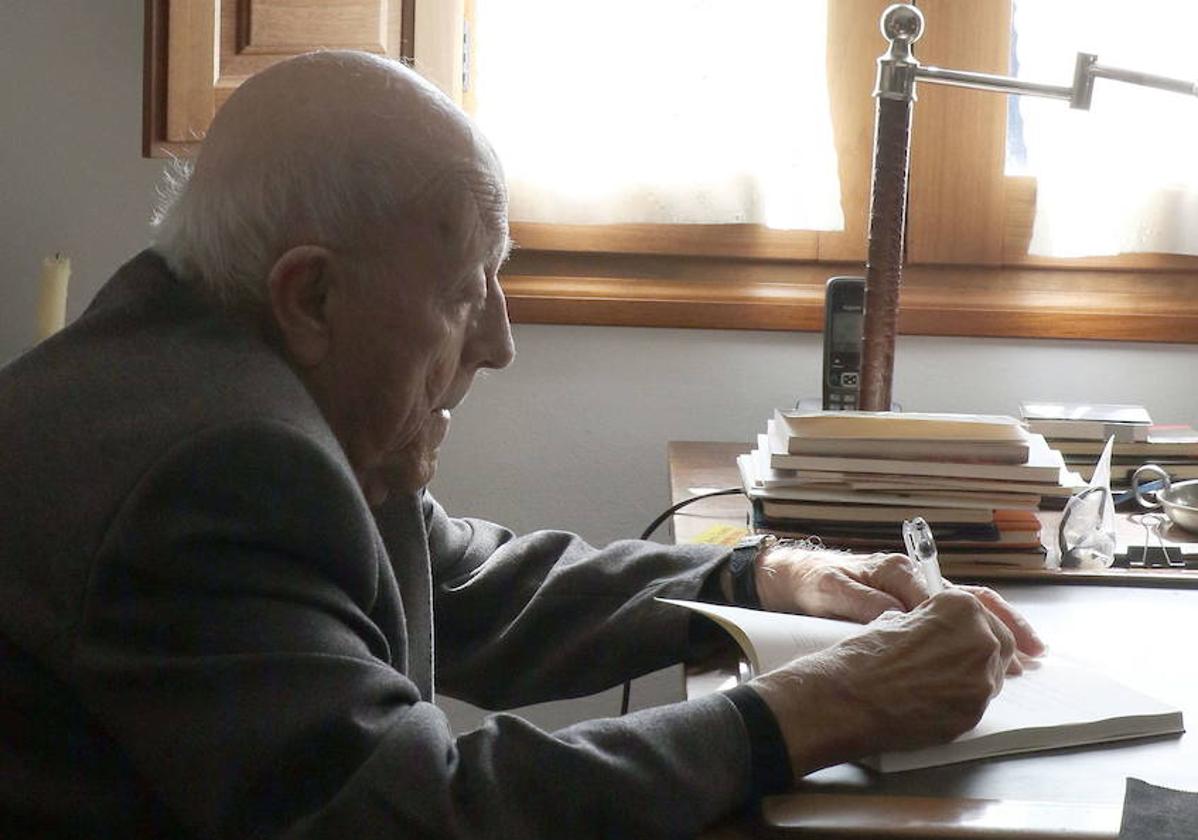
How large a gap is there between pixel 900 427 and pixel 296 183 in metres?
0.74

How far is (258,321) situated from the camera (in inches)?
46.5

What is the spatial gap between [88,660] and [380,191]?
386 millimetres

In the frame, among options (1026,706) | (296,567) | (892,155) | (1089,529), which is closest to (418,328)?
(296,567)

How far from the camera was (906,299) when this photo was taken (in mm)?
2596

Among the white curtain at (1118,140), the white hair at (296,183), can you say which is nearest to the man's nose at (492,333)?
the white hair at (296,183)

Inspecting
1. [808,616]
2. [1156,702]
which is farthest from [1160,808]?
[808,616]

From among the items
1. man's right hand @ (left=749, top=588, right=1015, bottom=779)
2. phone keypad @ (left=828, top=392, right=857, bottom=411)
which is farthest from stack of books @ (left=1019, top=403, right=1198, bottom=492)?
man's right hand @ (left=749, top=588, right=1015, bottom=779)

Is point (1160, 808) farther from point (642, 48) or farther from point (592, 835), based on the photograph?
point (642, 48)

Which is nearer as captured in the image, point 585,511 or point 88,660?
point 88,660

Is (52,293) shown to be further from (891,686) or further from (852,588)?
(891,686)

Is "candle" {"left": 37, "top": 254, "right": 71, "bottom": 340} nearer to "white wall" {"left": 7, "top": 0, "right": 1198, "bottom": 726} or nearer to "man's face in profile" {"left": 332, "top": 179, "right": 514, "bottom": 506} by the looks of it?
"white wall" {"left": 7, "top": 0, "right": 1198, "bottom": 726}

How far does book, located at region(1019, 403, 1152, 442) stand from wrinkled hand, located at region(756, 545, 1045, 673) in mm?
737

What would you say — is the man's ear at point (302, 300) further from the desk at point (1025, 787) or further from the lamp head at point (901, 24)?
the lamp head at point (901, 24)

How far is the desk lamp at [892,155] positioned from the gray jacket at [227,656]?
1.03m
